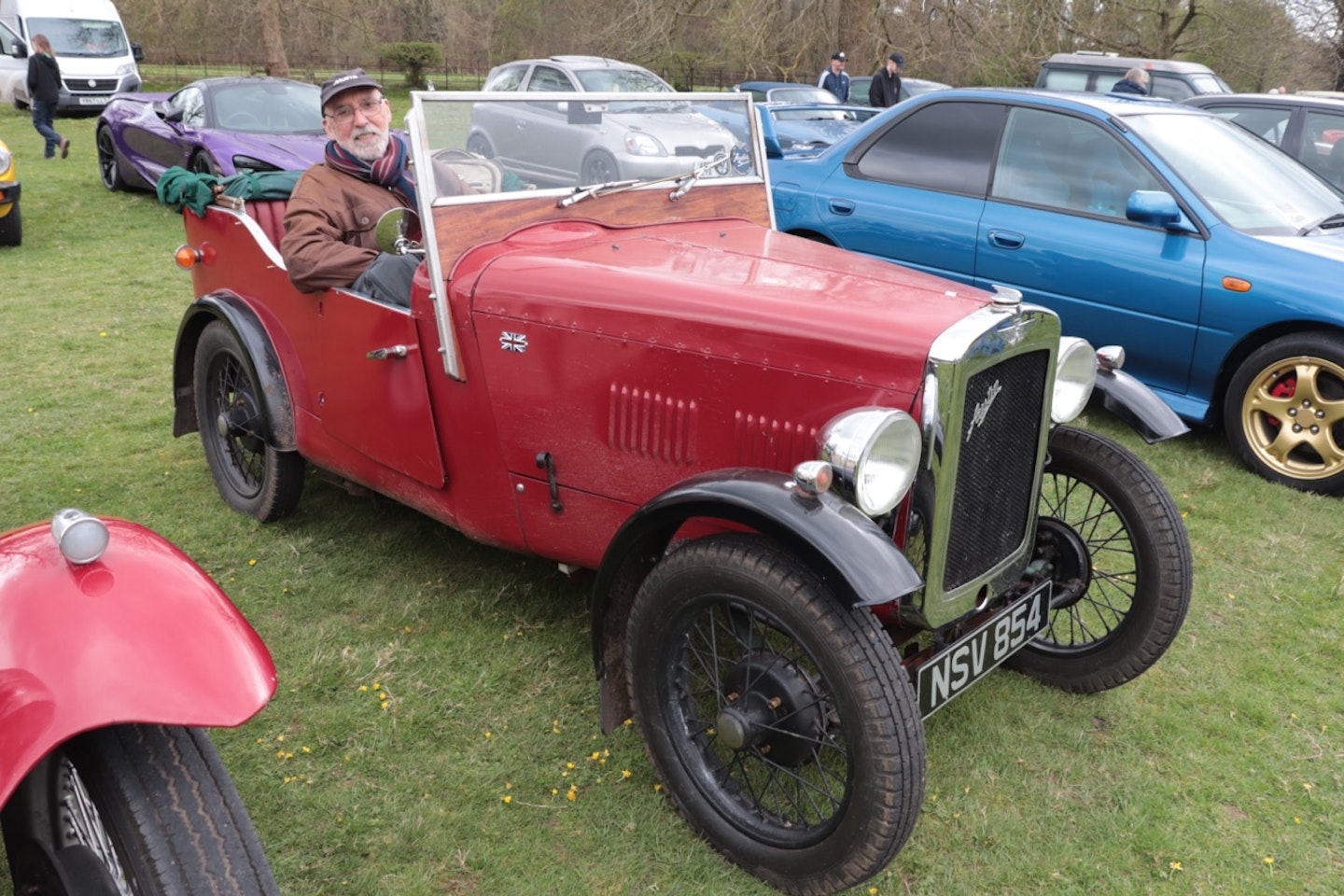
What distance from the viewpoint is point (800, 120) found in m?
12.9

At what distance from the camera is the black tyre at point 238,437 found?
4.07m

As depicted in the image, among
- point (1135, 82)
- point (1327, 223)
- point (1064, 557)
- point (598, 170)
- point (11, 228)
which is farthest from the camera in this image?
point (1135, 82)

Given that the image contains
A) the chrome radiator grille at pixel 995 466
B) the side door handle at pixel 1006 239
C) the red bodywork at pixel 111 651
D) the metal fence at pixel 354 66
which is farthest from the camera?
the metal fence at pixel 354 66

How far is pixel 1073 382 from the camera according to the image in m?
2.95

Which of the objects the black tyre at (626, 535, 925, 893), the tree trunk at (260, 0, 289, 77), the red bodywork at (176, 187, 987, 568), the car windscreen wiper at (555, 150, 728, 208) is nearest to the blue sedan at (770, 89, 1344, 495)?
the red bodywork at (176, 187, 987, 568)

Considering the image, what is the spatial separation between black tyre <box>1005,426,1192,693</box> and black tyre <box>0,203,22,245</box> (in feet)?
30.3

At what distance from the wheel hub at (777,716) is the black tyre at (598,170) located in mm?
1694

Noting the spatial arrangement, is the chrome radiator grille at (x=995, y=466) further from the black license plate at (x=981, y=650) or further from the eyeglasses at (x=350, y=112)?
the eyeglasses at (x=350, y=112)

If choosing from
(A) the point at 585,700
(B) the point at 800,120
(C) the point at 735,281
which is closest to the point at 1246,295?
(C) the point at 735,281

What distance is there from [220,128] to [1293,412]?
928 cm

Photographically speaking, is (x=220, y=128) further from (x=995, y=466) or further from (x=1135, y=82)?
(x=995, y=466)

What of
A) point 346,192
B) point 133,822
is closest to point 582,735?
point 133,822

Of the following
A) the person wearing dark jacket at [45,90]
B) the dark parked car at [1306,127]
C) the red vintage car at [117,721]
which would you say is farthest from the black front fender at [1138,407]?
the person wearing dark jacket at [45,90]

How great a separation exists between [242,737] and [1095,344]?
166 inches
